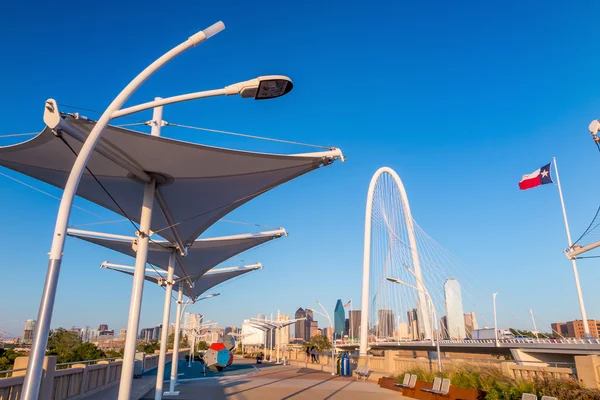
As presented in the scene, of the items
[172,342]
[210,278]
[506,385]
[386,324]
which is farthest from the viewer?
[172,342]

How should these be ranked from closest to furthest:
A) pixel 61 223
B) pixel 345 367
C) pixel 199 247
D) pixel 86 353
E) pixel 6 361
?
pixel 61 223, pixel 6 361, pixel 86 353, pixel 199 247, pixel 345 367

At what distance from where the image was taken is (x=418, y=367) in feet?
57.3

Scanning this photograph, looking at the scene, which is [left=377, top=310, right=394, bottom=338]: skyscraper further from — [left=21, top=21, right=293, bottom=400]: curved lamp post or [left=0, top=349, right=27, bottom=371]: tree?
[left=21, top=21, right=293, bottom=400]: curved lamp post

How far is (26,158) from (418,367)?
15.8 metres

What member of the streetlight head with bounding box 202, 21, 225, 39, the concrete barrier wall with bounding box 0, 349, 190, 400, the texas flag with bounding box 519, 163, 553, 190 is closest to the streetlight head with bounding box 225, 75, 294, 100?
the streetlight head with bounding box 202, 21, 225, 39

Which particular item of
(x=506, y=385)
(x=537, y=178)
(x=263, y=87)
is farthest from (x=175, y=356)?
(x=537, y=178)

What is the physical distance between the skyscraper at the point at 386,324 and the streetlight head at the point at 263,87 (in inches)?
1843

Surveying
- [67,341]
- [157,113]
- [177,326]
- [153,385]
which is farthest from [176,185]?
[67,341]

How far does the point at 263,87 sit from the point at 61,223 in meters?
3.03

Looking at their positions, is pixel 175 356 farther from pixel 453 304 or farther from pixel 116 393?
pixel 453 304

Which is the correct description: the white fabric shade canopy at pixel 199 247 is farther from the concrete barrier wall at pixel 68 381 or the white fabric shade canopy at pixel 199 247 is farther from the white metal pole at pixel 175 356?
the concrete barrier wall at pixel 68 381

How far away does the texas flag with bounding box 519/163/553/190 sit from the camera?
29.0 meters

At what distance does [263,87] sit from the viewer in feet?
17.9

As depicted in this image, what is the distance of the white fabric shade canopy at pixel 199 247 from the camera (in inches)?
872
